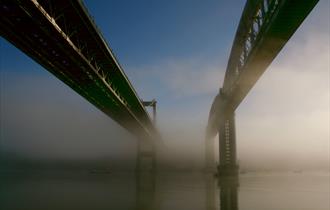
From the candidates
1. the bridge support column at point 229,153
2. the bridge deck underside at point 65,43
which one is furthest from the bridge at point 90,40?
the bridge support column at point 229,153

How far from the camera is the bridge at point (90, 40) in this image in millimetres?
27719

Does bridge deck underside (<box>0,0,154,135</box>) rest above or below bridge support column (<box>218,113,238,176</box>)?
above

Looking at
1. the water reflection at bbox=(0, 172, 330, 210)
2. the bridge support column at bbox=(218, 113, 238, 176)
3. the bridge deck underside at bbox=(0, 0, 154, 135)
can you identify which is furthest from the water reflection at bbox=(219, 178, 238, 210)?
the bridge support column at bbox=(218, 113, 238, 176)

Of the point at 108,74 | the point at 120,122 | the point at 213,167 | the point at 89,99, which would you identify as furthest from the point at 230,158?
the point at 213,167

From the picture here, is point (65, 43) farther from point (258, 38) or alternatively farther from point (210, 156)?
point (210, 156)

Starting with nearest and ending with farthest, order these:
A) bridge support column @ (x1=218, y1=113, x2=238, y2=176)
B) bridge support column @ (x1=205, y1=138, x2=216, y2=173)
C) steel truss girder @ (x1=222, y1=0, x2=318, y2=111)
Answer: steel truss girder @ (x1=222, y1=0, x2=318, y2=111)
bridge support column @ (x1=218, y1=113, x2=238, y2=176)
bridge support column @ (x1=205, y1=138, x2=216, y2=173)

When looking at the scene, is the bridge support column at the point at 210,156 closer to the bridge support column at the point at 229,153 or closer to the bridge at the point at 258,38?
the bridge support column at the point at 229,153

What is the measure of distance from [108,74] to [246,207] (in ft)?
90.8

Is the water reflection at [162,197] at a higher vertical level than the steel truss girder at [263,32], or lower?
lower

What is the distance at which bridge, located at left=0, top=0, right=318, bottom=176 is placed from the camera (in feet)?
90.9

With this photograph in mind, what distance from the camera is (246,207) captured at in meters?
26.5

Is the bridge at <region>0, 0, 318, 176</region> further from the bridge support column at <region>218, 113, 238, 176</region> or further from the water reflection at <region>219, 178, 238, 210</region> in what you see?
the bridge support column at <region>218, 113, 238, 176</region>

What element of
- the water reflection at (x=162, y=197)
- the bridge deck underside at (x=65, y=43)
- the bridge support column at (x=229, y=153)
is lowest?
the water reflection at (x=162, y=197)

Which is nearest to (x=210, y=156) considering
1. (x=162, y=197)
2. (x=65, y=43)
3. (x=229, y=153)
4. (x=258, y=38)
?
(x=229, y=153)
